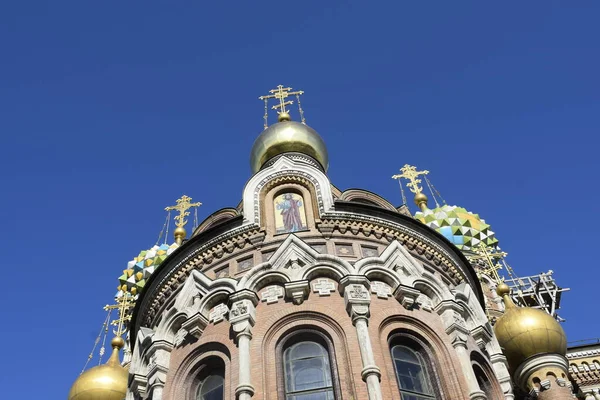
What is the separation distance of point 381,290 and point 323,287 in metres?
0.80

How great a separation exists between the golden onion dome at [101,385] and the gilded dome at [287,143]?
4722mm

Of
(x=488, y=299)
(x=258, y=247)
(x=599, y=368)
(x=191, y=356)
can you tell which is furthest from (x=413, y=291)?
(x=488, y=299)

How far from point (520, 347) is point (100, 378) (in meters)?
7.46

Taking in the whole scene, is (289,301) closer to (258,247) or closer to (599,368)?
(258,247)

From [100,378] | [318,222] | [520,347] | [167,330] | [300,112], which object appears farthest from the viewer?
[300,112]

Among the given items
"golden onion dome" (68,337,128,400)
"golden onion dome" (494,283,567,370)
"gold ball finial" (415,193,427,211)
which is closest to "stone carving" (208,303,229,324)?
"golden onion dome" (68,337,128,400)

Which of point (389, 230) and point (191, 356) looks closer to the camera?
point (191, 356)

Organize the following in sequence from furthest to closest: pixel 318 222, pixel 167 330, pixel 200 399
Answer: pixel 318 222 < pixel 167 330 < pixel 200 399

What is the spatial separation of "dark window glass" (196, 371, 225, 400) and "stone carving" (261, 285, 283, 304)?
1130mm

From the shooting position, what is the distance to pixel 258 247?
1119cm

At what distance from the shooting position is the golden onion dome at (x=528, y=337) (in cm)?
1250

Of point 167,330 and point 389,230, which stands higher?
point 389,230

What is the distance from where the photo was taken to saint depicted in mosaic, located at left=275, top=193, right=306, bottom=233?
37.6 ft

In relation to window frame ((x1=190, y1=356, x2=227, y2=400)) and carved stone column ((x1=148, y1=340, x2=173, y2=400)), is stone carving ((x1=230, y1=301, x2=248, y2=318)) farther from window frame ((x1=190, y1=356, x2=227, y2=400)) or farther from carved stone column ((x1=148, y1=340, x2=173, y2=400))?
carved stone column ((x1=148, y1=340, x2=173, y2=400))
